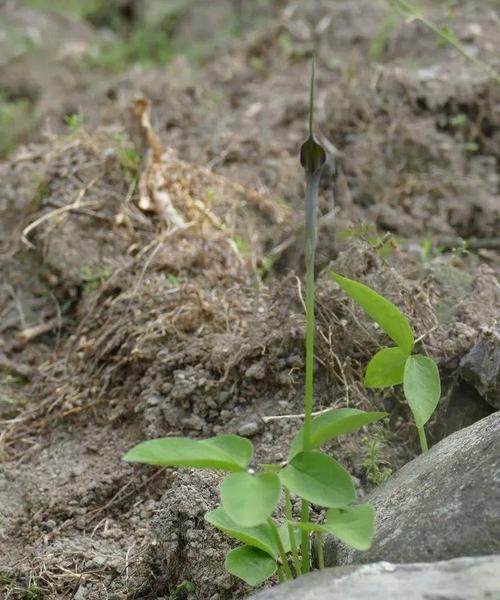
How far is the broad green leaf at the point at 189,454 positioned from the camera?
147cm

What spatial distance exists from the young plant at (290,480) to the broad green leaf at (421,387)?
22 cm

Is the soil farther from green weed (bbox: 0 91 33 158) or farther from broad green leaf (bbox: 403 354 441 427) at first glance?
broad green leaf (bbox: 403 354 441 427)

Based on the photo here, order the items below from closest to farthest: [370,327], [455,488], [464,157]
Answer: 1. [455,488]
2. [370,327]
3. [464,157]

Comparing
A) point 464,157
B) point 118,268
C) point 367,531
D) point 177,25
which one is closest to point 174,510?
point 367,531

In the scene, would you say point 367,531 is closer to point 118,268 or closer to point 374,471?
point 374,471

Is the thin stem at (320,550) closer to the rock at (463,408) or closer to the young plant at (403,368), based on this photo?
the young plant at (403,368)

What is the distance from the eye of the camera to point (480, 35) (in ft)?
14.2

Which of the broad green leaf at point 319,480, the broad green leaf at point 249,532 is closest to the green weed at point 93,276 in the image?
the broad green leaf at point 249,532

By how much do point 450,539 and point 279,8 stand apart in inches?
181

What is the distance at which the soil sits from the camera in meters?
2.22

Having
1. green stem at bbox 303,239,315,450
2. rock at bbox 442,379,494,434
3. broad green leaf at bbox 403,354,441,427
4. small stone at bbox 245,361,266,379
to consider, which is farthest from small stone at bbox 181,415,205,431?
green stem at bbox 303,239,315,450

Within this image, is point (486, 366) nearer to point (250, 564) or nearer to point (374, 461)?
point (374, 461)

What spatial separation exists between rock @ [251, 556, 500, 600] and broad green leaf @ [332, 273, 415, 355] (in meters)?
0.48

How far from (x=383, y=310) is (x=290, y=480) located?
0.41m
